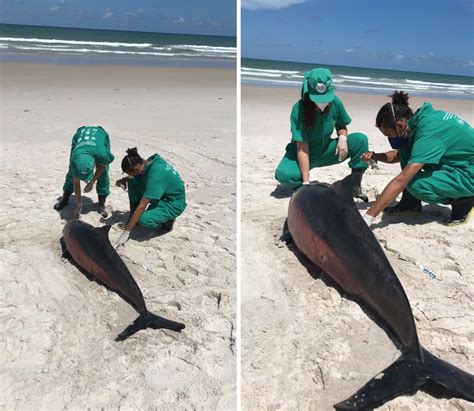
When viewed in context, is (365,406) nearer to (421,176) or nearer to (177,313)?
(177,313)

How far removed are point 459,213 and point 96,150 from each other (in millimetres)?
3601

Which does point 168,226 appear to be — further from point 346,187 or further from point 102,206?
point 346,187

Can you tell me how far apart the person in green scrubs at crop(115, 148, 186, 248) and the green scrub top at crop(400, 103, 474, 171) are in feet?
7.38

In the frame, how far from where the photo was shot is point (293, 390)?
2.89 metres

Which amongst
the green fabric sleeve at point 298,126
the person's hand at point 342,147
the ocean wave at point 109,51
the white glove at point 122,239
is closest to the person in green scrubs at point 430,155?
the person's hand at point 342,147

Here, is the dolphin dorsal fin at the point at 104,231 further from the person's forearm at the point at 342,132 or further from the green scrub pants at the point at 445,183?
the green scrub pants at the point at 445,183

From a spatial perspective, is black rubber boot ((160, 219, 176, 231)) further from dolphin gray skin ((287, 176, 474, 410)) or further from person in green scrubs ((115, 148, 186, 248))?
dolphin gray skin ((287, 176, 474, 410))

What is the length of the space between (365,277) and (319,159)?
242 centimetres

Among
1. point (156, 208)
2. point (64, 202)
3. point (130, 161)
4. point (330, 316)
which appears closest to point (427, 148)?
point (330, 316)

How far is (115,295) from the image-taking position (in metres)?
4.04

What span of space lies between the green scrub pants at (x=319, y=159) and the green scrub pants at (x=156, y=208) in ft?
3.65

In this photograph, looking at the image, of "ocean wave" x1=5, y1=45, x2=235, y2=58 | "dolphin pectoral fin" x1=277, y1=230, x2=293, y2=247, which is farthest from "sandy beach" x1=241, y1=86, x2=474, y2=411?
"ocean wave" x1=5, y1=45, x2=235, y2=58

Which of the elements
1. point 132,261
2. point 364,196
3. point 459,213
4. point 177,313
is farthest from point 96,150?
point 459,213

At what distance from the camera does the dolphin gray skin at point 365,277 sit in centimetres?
271
